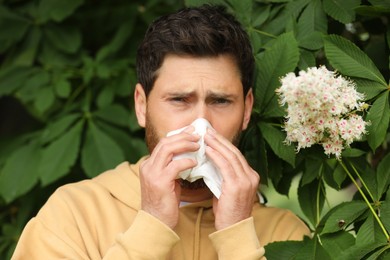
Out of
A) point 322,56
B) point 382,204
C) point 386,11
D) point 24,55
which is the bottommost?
point 24,55

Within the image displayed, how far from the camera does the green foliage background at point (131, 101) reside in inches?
91.8

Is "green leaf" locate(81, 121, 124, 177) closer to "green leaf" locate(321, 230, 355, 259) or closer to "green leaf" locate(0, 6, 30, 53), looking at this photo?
"green leaf" locate(0, 6, 30, 53)

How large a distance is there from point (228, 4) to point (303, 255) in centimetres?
98

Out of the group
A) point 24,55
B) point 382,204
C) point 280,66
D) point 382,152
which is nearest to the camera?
point 382,204

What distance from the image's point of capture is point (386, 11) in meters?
2.35

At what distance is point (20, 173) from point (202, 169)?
56.3 inches

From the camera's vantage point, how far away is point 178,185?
233cm

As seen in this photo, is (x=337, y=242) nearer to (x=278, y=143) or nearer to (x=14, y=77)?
(x=278, y=143)

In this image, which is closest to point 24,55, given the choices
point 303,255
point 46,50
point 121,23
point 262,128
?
point 46,50

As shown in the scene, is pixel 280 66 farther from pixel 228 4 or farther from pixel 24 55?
pixel 24 55

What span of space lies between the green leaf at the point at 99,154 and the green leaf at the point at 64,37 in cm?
60

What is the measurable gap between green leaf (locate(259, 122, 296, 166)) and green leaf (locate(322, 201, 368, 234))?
22 centimetres

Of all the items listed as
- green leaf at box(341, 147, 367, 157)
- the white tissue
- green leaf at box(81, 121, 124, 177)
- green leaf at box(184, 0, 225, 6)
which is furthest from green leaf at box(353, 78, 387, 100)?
green leaf at box(81, 121, 124, 177)

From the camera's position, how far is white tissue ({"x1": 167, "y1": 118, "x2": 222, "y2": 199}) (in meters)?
2.27
